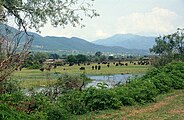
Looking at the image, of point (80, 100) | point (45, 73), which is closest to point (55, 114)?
point (80, 100)

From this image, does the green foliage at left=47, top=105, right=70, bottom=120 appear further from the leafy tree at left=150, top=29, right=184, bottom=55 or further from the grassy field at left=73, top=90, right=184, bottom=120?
the leafy tree at left=150, top=29, right=184, bottom=55

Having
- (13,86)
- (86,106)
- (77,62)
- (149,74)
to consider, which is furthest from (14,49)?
(77,62)

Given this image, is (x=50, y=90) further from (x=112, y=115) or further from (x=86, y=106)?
(x=112, y=115)

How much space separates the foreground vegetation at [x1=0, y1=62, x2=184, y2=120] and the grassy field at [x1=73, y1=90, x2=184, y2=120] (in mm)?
37

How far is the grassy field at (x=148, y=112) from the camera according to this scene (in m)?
10.6

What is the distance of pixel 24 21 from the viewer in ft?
33.9

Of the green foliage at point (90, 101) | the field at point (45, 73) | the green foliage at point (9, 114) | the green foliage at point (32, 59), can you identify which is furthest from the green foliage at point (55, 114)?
the field at point (45, 73)

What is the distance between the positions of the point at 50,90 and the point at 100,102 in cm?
321

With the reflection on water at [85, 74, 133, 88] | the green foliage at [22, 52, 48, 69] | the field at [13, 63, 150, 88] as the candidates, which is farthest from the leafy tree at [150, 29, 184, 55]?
the green foliage at [22, 52, 48, 69]

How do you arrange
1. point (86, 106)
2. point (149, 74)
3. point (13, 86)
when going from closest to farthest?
1. point (86, 106)
2. point (13, 86)
3. point (149, 74)

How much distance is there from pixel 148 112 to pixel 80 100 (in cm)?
229

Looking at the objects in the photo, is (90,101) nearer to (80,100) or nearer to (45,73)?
(80,100)

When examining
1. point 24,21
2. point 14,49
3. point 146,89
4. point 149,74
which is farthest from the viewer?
point 149,74

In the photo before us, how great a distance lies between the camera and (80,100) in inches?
471
